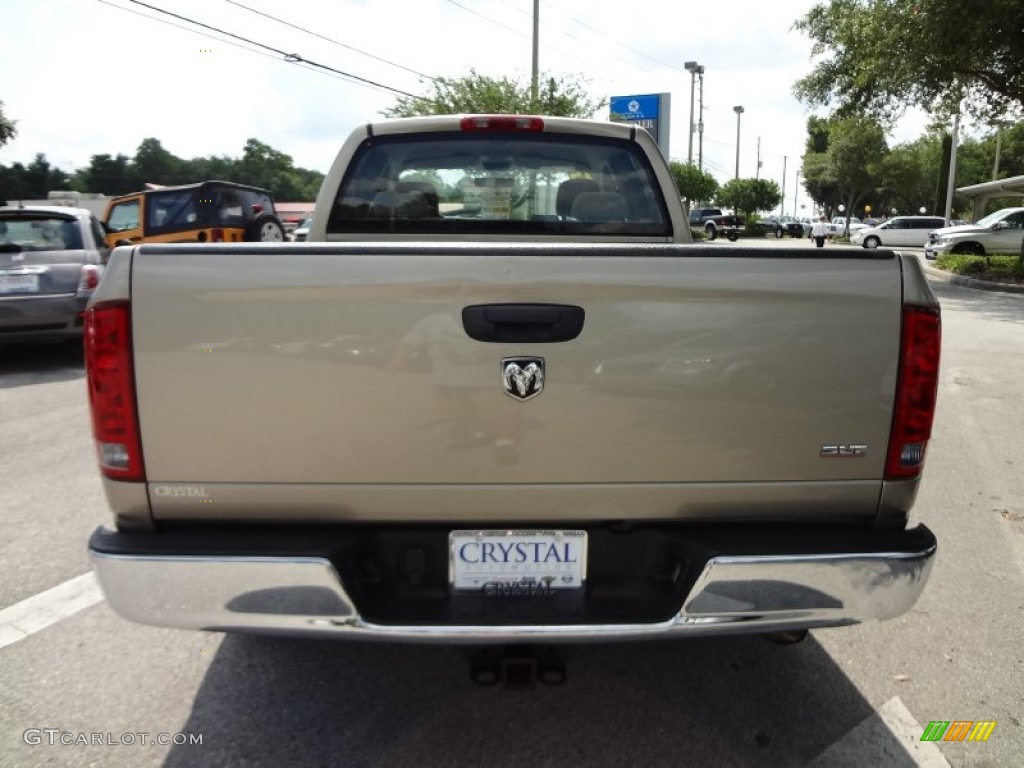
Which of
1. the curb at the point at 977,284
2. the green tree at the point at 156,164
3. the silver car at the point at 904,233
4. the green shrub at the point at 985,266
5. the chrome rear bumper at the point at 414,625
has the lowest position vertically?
the curb at the point at 977,284

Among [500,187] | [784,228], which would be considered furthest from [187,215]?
[784,228]

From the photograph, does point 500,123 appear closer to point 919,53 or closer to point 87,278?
point 87,278

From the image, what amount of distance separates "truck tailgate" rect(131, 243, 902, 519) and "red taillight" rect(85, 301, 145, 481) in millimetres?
Answer: 35

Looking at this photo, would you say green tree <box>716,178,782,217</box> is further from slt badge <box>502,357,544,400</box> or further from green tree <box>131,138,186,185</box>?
slt badge <box>502,357,544,400</box>

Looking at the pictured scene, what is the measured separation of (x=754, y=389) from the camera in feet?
6.88

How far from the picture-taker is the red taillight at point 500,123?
3.72 meters

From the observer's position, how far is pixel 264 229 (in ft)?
53.3

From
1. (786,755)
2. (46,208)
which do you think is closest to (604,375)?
(786,755)

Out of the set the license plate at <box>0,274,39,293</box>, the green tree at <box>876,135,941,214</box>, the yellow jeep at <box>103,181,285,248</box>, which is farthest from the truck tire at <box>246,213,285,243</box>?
the green tree at <box>876,135,941,214</box>

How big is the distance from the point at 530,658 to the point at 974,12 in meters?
17.4

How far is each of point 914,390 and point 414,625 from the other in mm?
1486

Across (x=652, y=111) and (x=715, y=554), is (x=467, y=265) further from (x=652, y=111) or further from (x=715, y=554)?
(x=652, y=111)

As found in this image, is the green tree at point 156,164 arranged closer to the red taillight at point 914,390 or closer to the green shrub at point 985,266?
the green shrub at point 985,266

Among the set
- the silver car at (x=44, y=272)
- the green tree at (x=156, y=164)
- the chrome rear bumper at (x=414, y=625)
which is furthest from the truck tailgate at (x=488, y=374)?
the green tree at (x=156, y=164)
